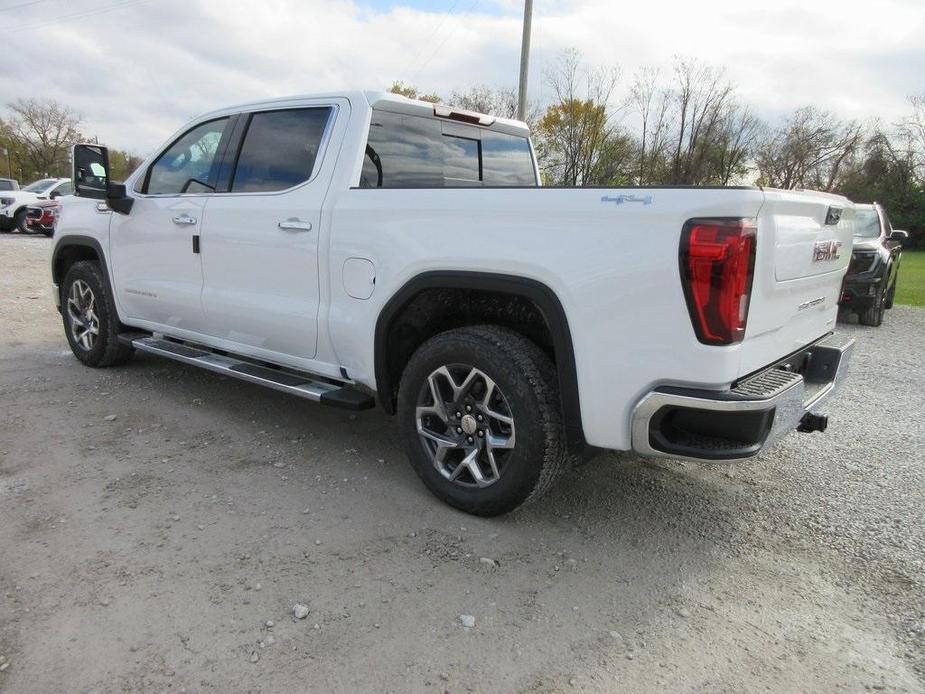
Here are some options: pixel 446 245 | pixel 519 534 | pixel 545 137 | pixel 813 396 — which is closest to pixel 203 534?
pixel 519 534

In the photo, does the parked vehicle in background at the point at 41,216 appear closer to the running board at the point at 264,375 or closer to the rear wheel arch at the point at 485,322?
the running board at the point at 264,375

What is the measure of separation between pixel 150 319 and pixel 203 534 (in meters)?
2.42

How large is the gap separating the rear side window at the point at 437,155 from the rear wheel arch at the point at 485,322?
0.58 metres

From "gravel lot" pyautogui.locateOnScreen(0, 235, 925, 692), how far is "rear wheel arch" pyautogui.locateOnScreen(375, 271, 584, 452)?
0.59m

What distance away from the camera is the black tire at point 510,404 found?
9.33ft

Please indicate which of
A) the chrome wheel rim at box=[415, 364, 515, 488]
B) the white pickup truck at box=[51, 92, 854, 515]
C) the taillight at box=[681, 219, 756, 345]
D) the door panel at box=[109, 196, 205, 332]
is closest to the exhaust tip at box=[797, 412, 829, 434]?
the white pickup truck at box=[51, 92, 854, 515]

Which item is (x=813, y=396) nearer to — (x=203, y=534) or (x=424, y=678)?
(x=424, y=678)

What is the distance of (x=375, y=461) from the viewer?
3.85m

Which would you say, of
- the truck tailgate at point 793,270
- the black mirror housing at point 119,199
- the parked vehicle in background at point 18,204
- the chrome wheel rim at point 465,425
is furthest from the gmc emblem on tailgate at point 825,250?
the parked vehicle in background at point 18,204

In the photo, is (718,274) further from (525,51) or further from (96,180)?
(525,51)

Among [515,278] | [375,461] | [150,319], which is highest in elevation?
[515,278]

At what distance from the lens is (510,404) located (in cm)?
289

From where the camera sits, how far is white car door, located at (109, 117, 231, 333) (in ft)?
14.1

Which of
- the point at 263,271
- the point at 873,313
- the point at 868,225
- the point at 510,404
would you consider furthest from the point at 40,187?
the point at 510,404
